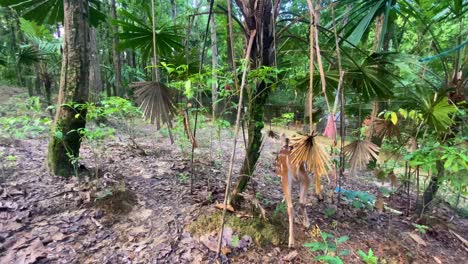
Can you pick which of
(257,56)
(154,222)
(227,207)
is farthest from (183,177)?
(257,56)

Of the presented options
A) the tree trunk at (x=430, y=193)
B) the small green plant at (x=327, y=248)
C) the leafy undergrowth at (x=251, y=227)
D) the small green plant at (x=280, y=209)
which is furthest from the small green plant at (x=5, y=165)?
the tree trunk at (x=430, y=193)

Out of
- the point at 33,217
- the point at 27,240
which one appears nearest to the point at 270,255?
the point at 27,240

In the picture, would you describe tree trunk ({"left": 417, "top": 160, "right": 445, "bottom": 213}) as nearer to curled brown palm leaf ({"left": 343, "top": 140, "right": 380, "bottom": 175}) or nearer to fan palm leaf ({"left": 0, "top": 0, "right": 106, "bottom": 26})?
curled brown palm leaf ({"left": 343, "top": 140, "right": 380, "bottom": 175})

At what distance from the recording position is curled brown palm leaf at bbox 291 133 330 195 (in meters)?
1.26

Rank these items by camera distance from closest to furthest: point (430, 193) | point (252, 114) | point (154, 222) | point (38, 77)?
point (252, 114)
point (154, 222)
point (430, 193)
point (38, 77)

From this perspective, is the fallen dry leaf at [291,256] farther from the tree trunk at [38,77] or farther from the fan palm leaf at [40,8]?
the tree trunk at [38,77]

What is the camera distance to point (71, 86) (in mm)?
2709

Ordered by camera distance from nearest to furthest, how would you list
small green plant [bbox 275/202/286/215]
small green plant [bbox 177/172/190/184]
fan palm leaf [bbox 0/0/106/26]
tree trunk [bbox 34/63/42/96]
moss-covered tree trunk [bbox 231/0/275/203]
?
moss-covered tree trunk [bbox 231/0/275/203] < small green plant [bbox 275/202/286/215] < fan palm leaf [bbox 0/0/106/26] < small green plant [bbox 177/172/190/184] < tree trunk [bbox 34/63/42/96]

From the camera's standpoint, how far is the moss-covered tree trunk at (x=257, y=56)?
1951 mm

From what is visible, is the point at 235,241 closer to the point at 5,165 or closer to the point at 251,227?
the point at 251,227

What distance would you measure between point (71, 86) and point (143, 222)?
162cm

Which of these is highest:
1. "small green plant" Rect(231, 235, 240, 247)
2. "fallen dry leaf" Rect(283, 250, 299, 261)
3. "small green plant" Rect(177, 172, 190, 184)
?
"small green plant" Rect(177, 172, 190, 184)

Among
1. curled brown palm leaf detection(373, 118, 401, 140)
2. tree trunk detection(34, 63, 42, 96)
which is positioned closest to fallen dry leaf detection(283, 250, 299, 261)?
curled brown palm leaf detection(373, 118, 401, 140)

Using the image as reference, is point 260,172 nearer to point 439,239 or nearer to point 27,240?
point 439,239
